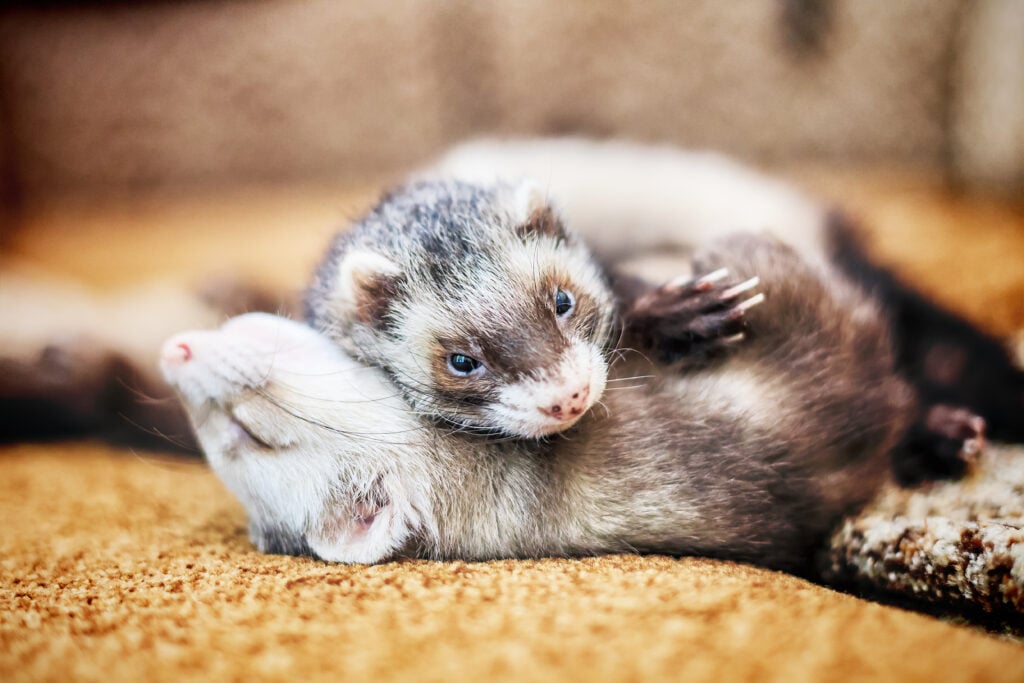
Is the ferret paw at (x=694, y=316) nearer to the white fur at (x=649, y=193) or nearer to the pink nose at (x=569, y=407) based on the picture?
the pink nose at (x=569, y=407)

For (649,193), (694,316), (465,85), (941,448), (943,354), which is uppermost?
(465,85)

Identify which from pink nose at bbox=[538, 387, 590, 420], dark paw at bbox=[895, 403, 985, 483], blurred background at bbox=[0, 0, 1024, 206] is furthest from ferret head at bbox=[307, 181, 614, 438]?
blurred background at bbox=[0, 0, 1024, 206]

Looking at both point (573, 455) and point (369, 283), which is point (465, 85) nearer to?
point (369, 283)

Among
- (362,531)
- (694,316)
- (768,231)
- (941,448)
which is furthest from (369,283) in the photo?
(941,448)

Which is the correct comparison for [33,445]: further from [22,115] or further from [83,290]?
[22,115]

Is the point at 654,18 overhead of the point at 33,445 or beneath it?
overhead

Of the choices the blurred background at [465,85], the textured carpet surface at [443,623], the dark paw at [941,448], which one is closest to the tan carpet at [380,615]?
the textured carpet surface at [443,623]

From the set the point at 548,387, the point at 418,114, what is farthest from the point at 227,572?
the point at 418,114
